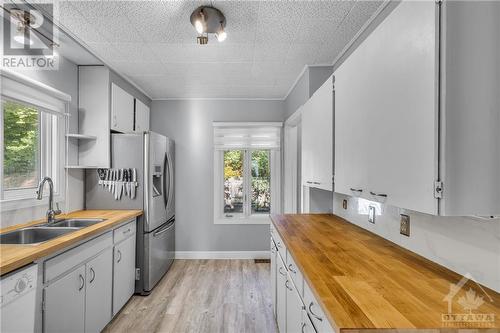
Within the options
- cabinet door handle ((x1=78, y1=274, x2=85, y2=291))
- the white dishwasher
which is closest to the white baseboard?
cabinet door handle ((x1=78, y1=274, x2=85, y2=291))

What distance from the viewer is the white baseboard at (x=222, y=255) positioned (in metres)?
4.29

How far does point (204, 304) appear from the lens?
112 inches

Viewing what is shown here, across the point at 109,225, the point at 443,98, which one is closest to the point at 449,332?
the point at 443,98

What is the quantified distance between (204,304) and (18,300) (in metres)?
1.75

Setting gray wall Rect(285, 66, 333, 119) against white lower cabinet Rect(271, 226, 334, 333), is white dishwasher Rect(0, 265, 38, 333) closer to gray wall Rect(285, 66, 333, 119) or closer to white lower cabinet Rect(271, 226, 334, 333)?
white lower cabinet Rect(271, 226, 334, 333)

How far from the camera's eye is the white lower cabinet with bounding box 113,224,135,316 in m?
2.56

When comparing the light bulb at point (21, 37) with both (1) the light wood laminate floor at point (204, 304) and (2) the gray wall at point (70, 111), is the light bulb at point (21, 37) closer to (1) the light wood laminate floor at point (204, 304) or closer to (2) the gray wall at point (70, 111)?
(2) the gray wall at point (70, 111)

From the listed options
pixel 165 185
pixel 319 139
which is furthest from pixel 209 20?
pixel 165 185

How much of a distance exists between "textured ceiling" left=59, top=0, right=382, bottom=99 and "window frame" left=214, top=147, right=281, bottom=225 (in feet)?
4.06

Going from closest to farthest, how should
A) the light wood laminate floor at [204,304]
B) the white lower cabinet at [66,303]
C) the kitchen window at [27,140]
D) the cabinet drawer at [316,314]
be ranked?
the cabinet drawer at [316,314] → the white lower cabinet at [66,303] → the kitchen window at [27,140] → the light wood laminate floor at [204,304]

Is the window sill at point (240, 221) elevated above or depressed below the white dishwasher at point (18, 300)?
below

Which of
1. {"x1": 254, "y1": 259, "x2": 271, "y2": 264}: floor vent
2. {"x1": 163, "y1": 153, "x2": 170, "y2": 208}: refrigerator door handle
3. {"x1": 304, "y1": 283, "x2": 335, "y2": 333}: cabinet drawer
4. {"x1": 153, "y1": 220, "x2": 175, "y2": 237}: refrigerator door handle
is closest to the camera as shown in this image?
{"x1": 304, "y1": 283, "x2": 335, "y2": 333}: cabinet drawer

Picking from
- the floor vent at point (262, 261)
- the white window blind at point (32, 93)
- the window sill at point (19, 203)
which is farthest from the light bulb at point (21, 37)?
the floor vent at point (262, 261)

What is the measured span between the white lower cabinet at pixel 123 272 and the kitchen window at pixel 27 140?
0.80 meters
